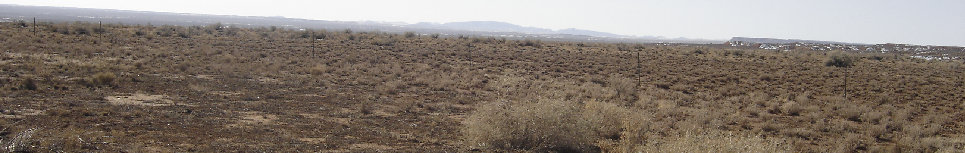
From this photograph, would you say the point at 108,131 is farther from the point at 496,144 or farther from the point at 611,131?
the point at 611,131

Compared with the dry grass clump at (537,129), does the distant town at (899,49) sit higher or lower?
higher

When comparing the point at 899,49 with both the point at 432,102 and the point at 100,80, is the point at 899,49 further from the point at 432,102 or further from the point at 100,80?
the point at 100,80

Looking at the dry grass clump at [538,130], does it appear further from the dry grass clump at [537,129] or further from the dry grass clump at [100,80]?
the dry grass clump at [100,80]

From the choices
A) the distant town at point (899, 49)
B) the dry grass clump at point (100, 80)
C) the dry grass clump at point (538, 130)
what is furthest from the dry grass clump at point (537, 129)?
the distant town at point (899, 49)

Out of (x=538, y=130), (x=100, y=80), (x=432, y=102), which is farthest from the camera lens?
(x=100, y=80)

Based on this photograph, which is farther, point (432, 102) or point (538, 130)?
point (432, 102)

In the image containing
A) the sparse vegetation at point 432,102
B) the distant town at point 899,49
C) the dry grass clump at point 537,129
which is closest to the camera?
the dry grass clump at point 537,129

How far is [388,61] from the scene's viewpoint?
30.5 metres

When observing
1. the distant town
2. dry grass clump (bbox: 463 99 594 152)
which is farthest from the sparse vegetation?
the distant town

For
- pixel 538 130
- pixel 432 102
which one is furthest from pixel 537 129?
pixel 432 102

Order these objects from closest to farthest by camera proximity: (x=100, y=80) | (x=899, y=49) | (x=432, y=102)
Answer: (x=432, y=102)
(x=100, y=80)
(x=899, y=49)

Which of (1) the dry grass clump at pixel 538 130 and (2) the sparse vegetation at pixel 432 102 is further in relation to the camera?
(2) the sparse vegetation at pixel 432 102

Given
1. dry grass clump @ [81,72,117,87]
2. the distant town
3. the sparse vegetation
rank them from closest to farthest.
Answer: the sparse vegetation
dry grass clump @ [81,72,117,87]
the distant town

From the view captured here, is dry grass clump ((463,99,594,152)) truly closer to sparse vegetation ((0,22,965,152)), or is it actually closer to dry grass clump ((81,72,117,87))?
sparse vegetation ((0,22,965,152))
